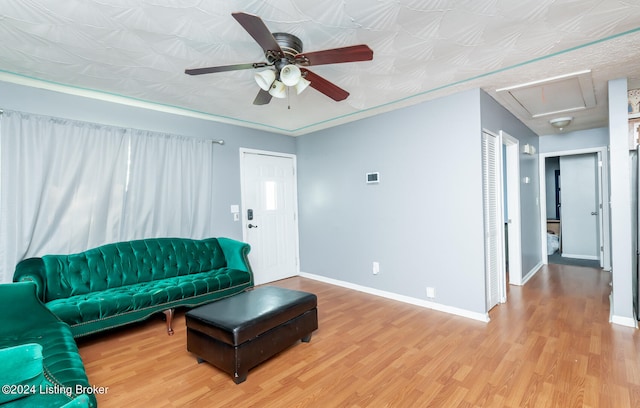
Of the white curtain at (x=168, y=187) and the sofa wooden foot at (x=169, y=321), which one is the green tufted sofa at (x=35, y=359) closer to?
the sofa wooden foot at (x=169, y=321)

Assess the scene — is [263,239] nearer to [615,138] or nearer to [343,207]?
[343,207]

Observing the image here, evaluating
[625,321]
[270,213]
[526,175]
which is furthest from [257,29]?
[526,175]

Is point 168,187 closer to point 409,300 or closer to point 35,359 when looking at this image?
point 35,359

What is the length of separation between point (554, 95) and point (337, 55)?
2.99 m

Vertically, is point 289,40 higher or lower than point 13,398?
higher

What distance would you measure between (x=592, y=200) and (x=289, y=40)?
21.4 ft

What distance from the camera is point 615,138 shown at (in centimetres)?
284

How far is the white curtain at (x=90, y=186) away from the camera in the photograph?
8.99 ft

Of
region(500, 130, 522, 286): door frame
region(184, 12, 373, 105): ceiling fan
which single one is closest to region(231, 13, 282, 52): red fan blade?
region(184, 12, 373, 105): ceiling fan

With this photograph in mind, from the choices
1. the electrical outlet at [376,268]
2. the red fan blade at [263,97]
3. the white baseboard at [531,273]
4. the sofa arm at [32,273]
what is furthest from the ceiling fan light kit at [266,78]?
the white baseboard at [531,273]

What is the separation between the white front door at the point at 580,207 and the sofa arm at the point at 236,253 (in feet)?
20.6

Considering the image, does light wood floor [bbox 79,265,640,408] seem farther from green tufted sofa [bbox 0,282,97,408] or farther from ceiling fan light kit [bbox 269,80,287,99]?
ceiling fan light kit [bbox 269,80,287,99]

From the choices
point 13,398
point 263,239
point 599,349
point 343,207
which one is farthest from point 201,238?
point 599,349

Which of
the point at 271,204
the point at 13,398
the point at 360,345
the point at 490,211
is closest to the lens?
the point at 13,398
